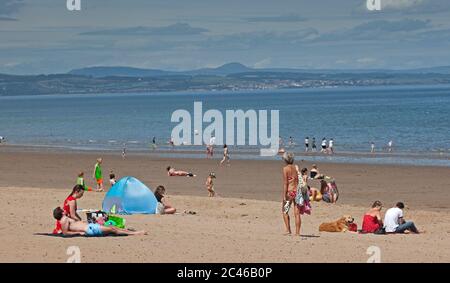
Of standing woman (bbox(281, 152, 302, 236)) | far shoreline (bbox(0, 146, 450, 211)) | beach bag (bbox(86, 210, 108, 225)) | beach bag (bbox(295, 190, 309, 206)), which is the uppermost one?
standing woman (bbox(281, 152, 302, 236))

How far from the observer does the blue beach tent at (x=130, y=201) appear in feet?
68.1

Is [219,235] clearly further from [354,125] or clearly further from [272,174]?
[354,125]

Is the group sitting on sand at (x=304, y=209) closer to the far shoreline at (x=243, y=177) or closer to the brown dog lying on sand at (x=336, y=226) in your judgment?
the brown dog lying on sand at (x=336, y=226)

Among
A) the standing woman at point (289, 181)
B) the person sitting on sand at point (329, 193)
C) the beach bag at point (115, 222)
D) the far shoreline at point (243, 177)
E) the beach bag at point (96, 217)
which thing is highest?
the standing woman at point (289, 181)

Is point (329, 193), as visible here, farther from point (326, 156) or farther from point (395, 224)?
point (326, 156)

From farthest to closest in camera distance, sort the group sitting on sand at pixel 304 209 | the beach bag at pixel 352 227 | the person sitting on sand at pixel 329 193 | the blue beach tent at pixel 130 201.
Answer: the person sitting on sand at pixel 329 193, the blue beach tent at pixel 130 201, the beach bag at pixel 352 227, the group sitting on sand at pixel 304 209

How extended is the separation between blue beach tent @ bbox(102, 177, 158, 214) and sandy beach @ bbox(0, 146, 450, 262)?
2.61ft

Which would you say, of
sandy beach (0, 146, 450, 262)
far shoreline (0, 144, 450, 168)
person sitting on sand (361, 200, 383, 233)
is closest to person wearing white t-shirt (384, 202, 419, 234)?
person sitting on sand (361, 200, 383, 233)

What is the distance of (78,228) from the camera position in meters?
15.7

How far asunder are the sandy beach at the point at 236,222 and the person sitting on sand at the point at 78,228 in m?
0.28

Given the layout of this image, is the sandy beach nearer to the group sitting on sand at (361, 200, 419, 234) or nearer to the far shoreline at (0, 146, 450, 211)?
the far shoreline at (0, 146, 450, 211)

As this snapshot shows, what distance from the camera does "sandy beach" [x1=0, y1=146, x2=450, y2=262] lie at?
14.2 metres

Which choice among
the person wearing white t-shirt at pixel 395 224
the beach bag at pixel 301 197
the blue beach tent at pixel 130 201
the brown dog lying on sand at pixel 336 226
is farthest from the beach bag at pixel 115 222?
the person wearing white t-shirt at pixel 395 224
